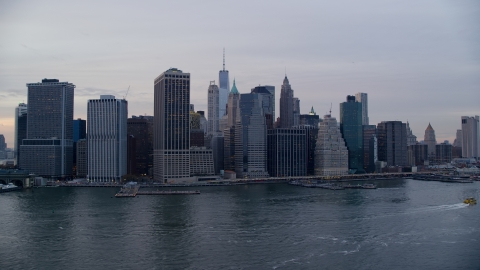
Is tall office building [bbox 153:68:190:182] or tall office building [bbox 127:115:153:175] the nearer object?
tall office building [bbox 153:68:190:182]

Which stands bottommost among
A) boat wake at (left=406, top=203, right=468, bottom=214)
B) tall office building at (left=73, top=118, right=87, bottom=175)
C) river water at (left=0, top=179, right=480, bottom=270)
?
river water at (left=0, top=179, right=480, bottom=270)

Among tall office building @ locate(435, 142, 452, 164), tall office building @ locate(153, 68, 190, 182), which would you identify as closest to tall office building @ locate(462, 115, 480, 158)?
tall office building @ locate(435, 142, 452, 164)

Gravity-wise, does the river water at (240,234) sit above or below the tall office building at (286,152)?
below

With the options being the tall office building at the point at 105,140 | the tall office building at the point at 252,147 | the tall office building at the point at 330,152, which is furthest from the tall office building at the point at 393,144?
the tall office building at the point at 105,140

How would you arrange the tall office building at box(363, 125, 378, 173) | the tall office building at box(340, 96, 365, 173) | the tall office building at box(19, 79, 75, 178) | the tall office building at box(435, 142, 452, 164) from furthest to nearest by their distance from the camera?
the tall office building at box(435, 142, 452, 164) < the tall office building at box(363, 125, 378, 173) < the tall office building at box(340, 96, 365, 173) < the tall office building at box(19, 79, 75, 178)

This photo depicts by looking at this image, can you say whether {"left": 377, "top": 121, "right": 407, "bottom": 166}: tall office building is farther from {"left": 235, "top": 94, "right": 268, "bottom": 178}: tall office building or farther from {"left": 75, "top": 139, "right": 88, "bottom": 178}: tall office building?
{"left": 75, "top": 139, "right": 88, "bottom": 178}: tall office building

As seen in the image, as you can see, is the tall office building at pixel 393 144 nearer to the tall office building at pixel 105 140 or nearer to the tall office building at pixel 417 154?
the tall office building at pixel 417 154

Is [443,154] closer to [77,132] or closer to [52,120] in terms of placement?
[77,132]
